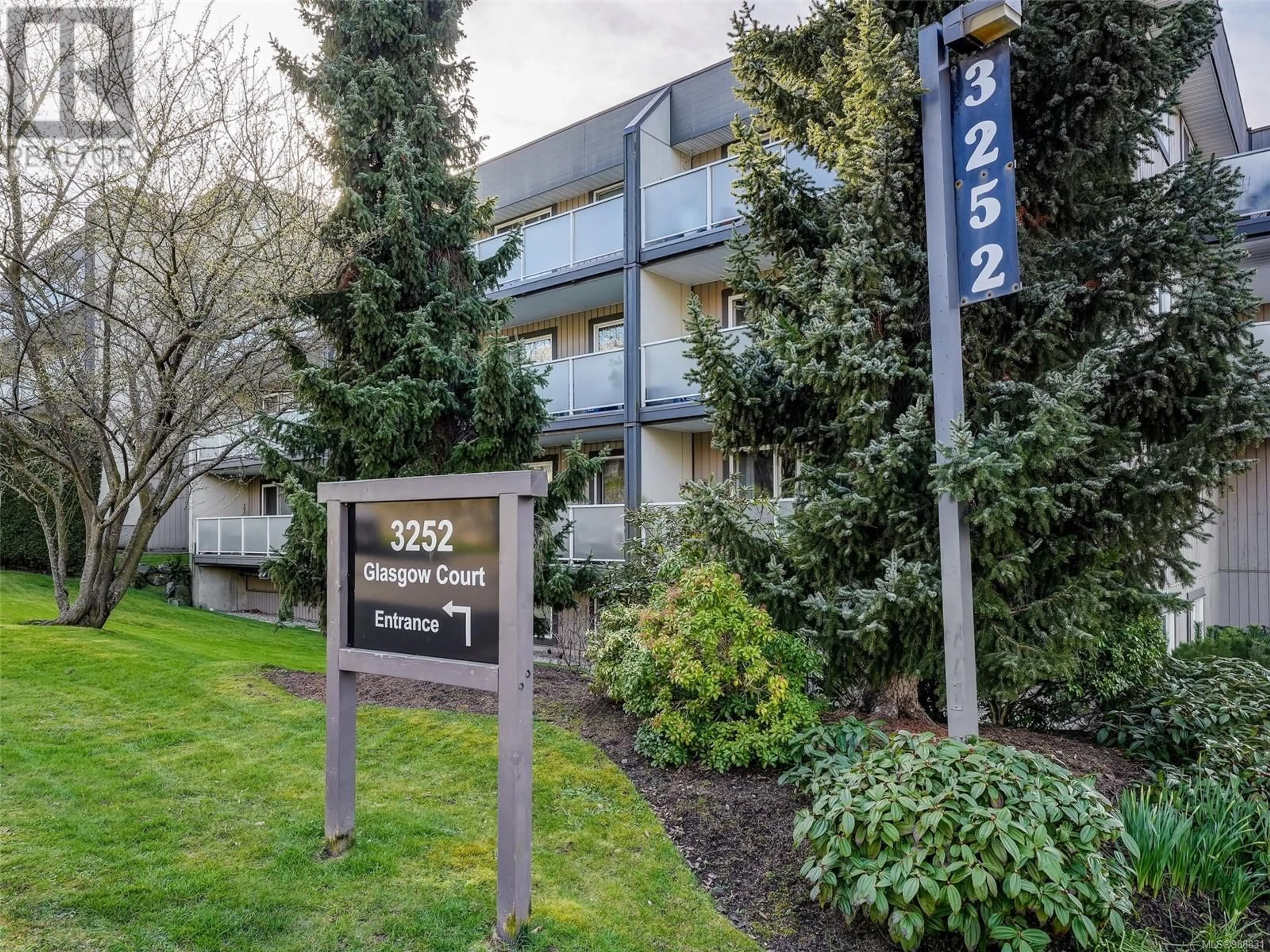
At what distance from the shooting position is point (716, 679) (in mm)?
4793

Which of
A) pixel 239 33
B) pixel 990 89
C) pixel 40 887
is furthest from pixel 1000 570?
pixel 239 33

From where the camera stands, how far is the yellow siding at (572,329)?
1500cm

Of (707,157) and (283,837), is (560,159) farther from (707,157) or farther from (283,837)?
(283,837)

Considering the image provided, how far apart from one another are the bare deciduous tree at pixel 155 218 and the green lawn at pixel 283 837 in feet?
13.1

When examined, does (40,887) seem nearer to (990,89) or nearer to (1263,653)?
(990,89)

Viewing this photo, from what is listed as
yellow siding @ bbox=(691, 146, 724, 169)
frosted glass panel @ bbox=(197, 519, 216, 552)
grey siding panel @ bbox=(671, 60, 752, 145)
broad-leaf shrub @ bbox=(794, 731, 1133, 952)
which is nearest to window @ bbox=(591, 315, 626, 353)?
yellow siding @ bbox=(691, 146, 724, 169)

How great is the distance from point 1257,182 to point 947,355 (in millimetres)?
8415

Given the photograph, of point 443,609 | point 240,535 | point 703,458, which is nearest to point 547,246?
point 703,458

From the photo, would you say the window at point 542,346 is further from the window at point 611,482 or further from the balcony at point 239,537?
the balcony at point 239,537

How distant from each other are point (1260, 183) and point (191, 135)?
493 inches

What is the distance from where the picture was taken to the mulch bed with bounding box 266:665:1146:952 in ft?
10.9

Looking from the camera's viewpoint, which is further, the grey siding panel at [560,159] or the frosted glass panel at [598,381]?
the grey siding panel at [560,159]

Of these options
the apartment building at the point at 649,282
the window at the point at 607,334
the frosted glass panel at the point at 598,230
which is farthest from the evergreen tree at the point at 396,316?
the window at the point at 607,334

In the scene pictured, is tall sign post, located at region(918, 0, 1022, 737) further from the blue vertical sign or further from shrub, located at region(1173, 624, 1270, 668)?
shrub, located at region(1173, 624, 1270, 668)
